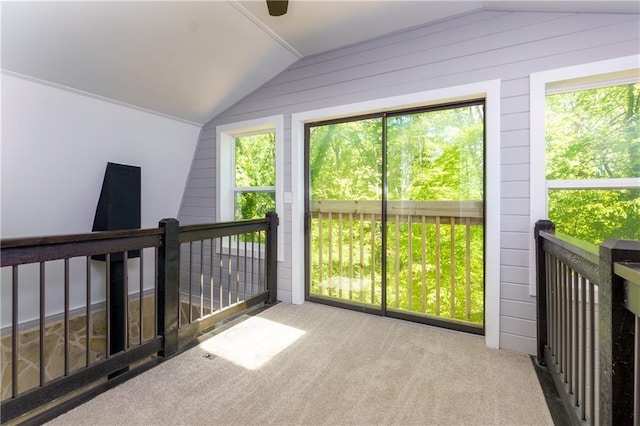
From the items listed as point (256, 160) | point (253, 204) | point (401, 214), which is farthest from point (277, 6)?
point (253, 204)

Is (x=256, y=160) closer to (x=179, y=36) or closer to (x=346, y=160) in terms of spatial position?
(x=346, y=160)

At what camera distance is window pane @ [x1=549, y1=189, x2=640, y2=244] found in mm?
1951

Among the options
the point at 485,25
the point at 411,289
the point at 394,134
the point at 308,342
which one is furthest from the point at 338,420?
the point at 485,25

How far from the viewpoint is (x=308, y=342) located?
7.66ft

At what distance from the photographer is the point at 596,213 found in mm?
2062

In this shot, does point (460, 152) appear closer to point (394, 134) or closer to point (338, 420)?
point (394, 134)

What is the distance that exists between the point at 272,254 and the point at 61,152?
7.14 ft

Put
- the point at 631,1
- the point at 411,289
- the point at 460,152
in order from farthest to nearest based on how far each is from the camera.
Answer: the point at 411,289 < the point at 460,152 < the point at 631,1

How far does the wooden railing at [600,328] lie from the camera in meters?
0.89

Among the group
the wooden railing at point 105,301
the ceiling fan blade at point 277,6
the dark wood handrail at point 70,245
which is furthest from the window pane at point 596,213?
the dark wood handrail at point 70,245

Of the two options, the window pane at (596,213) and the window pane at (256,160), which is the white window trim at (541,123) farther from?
the window pane at (256,160)

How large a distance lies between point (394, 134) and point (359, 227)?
0.99 m

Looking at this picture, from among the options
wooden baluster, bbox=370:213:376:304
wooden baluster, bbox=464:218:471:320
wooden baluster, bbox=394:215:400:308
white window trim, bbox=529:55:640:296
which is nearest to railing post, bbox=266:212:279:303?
wooden baluster, bbox=370:213:376:304

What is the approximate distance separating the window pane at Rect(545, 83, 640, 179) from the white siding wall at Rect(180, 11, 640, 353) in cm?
22
